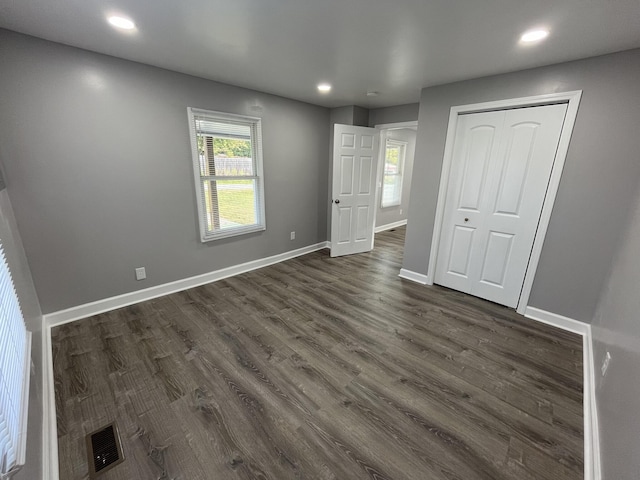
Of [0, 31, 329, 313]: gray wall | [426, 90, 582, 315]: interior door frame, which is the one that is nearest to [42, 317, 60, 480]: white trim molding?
[0, 31, 329, 313]: gray wall

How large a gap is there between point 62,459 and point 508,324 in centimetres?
346

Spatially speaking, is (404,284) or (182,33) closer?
(182,33)

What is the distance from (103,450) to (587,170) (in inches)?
158

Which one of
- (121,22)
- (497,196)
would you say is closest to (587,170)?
(497,196)

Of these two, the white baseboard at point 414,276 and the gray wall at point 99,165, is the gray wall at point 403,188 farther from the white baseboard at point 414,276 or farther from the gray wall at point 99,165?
the gray wall at point 99,165

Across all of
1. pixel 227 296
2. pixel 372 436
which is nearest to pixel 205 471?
pixel 372 436

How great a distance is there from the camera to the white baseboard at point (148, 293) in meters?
2.47

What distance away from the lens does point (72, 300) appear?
2.50m

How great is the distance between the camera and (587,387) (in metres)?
1.85

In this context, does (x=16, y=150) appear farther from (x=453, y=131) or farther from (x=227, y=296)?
(x=453, y=131)

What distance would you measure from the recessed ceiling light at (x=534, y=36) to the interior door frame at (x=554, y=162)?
711 mm

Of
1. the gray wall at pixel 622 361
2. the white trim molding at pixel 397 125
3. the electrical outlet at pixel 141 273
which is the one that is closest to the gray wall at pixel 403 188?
the white trim molding at pixel 397 125

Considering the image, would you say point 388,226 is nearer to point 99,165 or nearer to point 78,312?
point 99,165

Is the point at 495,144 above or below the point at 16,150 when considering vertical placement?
above
